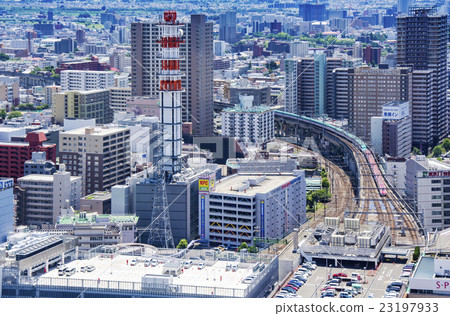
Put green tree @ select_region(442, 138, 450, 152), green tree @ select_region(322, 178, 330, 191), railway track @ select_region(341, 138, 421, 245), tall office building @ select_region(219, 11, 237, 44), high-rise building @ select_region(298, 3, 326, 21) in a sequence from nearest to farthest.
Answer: railway track @ select_region(341, 138, 421, 245), green tree @ select_region(322, 178, 330, 191), green tree @ select_region(442, 138, 450, 152), tall office building @ select_region(219, 11, 237, 44), high-rise building @ select_region(298, 3, 326, 21)

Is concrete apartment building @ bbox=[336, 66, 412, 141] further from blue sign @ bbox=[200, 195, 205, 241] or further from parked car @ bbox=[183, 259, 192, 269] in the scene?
parked car @ bbox=[183, 259, 192, 269]

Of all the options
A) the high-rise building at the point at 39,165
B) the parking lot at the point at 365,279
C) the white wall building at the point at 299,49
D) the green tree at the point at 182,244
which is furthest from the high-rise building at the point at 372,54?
the parking lot at the point at 365,279

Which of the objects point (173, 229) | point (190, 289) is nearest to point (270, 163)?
point (173, 229)

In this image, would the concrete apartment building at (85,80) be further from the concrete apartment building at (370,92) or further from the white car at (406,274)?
the white car at (406,274)

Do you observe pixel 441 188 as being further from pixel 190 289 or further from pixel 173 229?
pixel 190 289

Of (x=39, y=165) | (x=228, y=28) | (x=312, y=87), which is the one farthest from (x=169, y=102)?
(x=228, y=28)

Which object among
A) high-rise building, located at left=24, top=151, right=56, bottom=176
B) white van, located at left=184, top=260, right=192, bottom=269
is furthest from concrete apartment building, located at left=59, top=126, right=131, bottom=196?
white van, located at left=184, top=260, right=192, bottom=269

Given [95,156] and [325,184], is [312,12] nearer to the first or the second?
[325,184]
